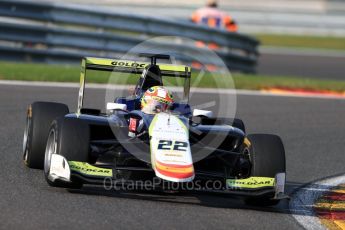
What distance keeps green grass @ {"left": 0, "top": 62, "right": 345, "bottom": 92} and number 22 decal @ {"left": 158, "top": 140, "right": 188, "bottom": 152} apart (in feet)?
24.7

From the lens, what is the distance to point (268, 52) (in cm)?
3027

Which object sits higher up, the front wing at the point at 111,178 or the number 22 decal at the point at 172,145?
the number 22 decal at the point at 172,145

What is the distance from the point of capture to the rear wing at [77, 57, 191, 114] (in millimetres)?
9258

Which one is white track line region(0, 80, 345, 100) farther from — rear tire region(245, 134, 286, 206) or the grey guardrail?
rear tire region(245, 134, 286, 206)

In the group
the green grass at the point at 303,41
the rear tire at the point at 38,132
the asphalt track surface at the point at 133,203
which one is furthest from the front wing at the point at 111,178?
the green grass at the point at 303,41

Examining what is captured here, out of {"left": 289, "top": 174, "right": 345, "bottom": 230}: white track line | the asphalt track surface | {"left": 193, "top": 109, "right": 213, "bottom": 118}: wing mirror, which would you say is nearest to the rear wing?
{"left": 193, "top": 109, "right": 213, "bottom": 118}: wing mirror

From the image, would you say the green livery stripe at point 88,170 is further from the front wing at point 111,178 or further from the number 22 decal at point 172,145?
the number 22 decal at point 172,145

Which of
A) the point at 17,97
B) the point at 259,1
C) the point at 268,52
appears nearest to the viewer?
the point at 17,97

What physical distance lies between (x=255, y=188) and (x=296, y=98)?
8641mm

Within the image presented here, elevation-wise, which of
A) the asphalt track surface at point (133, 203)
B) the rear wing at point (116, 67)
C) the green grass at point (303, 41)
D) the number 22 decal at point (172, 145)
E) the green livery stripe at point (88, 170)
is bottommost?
the asphalt track surface at point (133, 203)

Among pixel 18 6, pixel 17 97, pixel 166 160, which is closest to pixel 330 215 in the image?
pixel 166 160

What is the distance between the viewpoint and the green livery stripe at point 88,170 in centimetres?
766

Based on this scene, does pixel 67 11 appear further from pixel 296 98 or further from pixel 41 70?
pixel 296 98

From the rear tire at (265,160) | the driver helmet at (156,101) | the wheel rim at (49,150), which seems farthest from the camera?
the driver helmet at (156,101)
